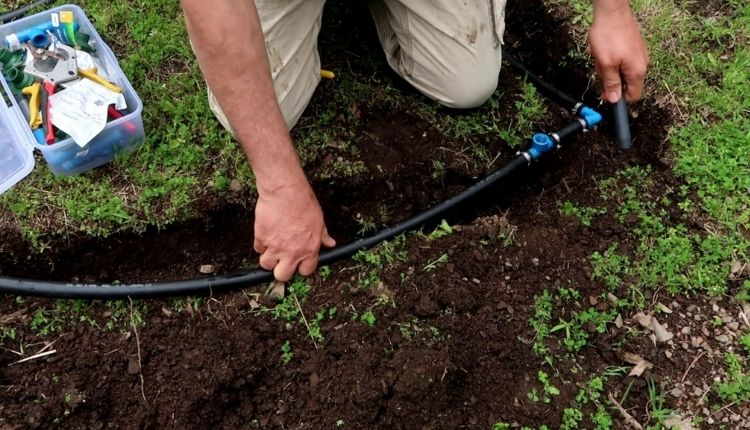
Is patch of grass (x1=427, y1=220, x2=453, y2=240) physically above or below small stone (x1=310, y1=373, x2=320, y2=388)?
above

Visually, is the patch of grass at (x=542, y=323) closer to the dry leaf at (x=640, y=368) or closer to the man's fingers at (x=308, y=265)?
the dry leaf at (x=640, y=368)

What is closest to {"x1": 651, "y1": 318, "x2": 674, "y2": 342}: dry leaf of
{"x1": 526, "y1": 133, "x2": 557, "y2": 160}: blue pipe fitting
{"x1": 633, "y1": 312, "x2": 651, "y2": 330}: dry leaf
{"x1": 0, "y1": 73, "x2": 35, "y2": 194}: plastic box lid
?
{"x1": 633, "y1": 312, "x2": 651, "y2": 330}: dry leaf

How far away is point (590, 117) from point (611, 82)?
0.69ft

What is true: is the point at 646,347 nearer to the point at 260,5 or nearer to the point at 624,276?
the point at 624,276

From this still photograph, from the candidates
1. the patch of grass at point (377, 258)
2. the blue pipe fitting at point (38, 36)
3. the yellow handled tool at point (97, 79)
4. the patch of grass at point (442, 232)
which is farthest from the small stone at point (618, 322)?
the blue pipe fitting at point (38, 36)

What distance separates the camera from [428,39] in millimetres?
2684

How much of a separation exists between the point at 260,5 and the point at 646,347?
1.82m

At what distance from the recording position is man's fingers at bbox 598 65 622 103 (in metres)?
2.35

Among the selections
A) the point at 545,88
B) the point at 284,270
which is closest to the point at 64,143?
the point at 284,270

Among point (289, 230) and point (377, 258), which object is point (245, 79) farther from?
point (377, 258)

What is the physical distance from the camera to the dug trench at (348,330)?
6.58ft

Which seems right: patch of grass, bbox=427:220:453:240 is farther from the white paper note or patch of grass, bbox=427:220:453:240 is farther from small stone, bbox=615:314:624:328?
the white paper note

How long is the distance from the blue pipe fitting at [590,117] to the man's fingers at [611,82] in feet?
0.41

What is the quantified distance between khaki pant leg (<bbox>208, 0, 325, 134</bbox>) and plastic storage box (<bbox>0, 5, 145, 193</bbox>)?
1.04 feet
